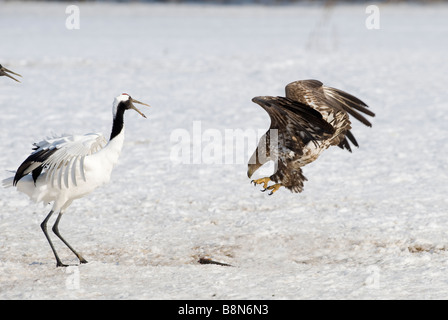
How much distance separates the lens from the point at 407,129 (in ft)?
31.8

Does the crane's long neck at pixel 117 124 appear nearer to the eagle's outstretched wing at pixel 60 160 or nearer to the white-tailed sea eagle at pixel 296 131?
the eagle's outstretched wing at pixel 60 160

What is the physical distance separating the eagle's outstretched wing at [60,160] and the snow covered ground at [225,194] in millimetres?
719

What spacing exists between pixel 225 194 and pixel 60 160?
2.62 metres

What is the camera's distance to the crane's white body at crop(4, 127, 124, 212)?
4.72m

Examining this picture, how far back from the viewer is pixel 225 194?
23.1ft

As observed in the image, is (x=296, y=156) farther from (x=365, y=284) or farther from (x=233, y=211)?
(x=233, y=211)

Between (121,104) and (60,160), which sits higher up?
(121,104)

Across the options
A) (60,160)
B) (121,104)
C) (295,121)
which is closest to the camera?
(60,160)

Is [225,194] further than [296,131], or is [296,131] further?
[225,194]

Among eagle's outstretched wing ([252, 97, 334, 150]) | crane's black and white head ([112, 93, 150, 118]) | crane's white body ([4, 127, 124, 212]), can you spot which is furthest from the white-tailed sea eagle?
crane's white body ([4, 127, 124, 212])

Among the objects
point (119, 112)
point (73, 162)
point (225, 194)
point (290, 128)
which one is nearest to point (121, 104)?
point (119, 112)

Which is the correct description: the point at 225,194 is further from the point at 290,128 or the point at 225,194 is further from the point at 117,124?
the point at 117,124

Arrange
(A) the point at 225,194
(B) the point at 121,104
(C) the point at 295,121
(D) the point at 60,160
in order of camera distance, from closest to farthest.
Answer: (D) the point at 60,160, (B) the point at 121,104, (C) the point at 295,121, (A) the point at 225,194

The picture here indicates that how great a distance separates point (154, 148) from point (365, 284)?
4611 millimetres
